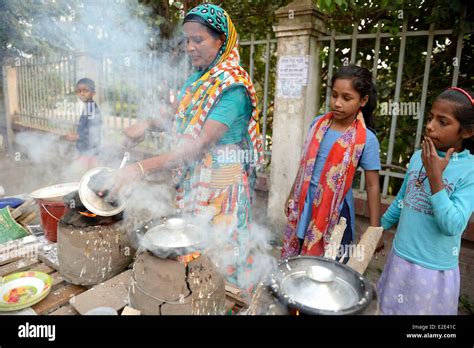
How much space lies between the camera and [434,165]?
181 cm

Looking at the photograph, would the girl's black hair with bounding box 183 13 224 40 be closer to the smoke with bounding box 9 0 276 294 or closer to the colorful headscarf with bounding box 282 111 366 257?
the smoke with bounding box 9 0 276 294

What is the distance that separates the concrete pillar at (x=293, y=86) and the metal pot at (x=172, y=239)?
9.58 ft

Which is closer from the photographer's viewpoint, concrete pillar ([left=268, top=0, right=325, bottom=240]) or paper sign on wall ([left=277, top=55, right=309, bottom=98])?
concrete pillar ([left=268, top=0, right=325, bottom=240])

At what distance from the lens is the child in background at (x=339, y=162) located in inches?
95.2

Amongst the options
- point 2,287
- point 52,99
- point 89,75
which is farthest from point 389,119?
point 52,99

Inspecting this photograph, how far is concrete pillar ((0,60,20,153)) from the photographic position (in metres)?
9.57

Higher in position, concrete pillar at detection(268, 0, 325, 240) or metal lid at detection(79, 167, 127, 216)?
concrete pillar at detection(268, 0, 325, 240)

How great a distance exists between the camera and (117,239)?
6.04ft

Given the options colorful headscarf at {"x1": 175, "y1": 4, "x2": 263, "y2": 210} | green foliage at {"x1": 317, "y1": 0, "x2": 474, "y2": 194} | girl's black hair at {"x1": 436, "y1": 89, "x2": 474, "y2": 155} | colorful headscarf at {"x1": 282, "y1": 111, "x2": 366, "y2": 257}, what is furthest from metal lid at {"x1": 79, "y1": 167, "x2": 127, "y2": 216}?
green foliage at {"x1": 317, "y1": 0, "x2": 474, "y2": 194}

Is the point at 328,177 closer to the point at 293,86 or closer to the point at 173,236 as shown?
the point at 173,236

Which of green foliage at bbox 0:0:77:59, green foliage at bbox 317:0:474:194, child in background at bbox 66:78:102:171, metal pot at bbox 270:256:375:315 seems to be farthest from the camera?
green foliage at bbox 0:0:77:59

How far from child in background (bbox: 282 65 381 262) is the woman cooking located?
49cm

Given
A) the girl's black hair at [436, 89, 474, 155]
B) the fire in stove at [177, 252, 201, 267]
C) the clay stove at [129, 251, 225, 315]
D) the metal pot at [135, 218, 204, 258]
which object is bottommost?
the clay stove at [129, 251, 225, 315]

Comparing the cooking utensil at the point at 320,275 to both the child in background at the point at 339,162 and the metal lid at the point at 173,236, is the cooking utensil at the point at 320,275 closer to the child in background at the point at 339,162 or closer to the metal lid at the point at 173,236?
the metal lid at the point at 173,236
